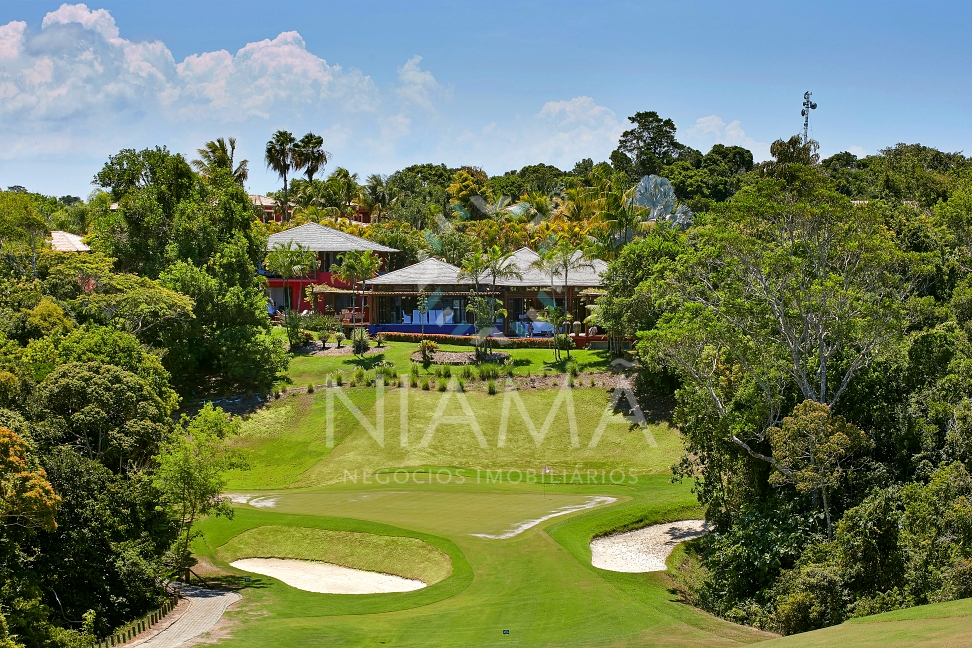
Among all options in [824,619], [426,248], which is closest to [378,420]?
[824,619]

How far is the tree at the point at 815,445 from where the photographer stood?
25781mm

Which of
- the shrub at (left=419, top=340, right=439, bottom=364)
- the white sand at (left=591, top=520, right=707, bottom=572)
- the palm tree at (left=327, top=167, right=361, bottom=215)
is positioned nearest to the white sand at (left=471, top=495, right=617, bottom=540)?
the white sand at (left=591, top=520, right=707, bottom=572)

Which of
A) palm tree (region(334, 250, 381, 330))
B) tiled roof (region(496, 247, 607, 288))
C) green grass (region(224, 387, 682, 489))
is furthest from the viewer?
tiled roof (region(496, 247, 607, 288))

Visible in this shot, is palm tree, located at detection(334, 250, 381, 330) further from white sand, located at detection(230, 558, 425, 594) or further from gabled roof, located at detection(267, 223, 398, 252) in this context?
white sand, located at detection(230, 558, 425, 594)

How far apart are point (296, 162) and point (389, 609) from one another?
7300 centimetres

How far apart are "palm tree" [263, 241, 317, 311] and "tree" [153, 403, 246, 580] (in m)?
36.1

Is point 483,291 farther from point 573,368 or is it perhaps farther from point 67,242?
point 67,242

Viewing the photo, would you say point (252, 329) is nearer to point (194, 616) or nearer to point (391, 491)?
point (391, 491)

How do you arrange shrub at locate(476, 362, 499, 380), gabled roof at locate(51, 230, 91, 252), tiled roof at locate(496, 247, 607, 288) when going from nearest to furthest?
shrub at locate(476, 362, 499, 380) < gabled roof at locate(51, 230, 91, 252) < tiled roof at locate(496, 247, 607, 288)

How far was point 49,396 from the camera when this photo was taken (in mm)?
27016

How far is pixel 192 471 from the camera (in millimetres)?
26391

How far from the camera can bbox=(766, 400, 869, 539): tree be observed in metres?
25.8

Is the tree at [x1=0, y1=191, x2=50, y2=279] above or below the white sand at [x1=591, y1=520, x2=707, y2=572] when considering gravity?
above

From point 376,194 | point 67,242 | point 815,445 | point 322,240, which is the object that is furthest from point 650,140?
point 815,445
